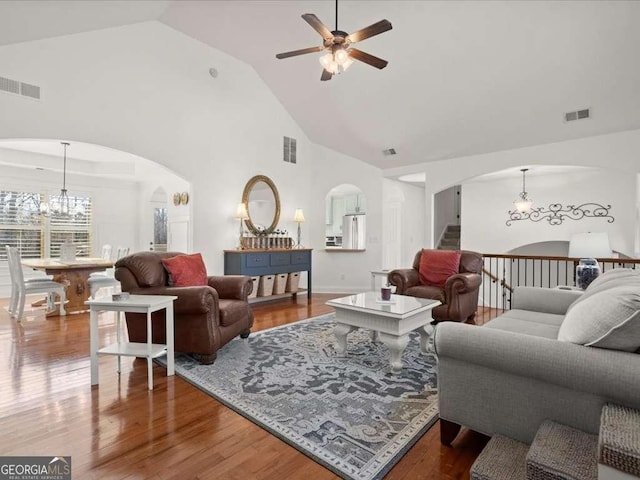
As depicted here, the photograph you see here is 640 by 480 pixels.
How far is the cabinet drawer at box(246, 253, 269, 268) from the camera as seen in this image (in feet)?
17.3

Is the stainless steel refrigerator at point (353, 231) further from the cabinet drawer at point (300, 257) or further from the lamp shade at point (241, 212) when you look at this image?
the lamp shade at point (241, 212)

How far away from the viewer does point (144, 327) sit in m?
3.07

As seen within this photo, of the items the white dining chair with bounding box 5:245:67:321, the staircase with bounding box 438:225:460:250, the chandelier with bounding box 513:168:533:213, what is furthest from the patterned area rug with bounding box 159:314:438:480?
the staircase with bounding box 438:225:460:250

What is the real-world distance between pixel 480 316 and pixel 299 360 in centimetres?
308

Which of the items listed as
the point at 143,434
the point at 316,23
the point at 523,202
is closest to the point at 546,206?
the point at 523,202

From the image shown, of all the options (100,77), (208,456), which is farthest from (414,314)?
(100,77)

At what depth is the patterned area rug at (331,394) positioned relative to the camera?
1.79 m

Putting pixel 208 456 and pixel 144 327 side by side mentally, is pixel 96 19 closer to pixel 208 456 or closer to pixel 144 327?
pixel 144 327

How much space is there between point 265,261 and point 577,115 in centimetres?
482

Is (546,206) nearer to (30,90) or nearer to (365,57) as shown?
(365,57)

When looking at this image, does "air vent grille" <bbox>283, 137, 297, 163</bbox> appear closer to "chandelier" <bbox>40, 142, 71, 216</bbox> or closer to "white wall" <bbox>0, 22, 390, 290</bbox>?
"white wall" <bbox>0, 22, 390, 290</bbox>

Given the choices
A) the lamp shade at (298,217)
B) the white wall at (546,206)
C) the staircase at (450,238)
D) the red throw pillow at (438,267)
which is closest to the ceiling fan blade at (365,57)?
the red throw pillow at (438,267)

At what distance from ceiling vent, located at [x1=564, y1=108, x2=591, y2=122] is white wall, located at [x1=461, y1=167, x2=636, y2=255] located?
7.24ft

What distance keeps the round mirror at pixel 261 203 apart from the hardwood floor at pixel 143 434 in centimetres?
320
